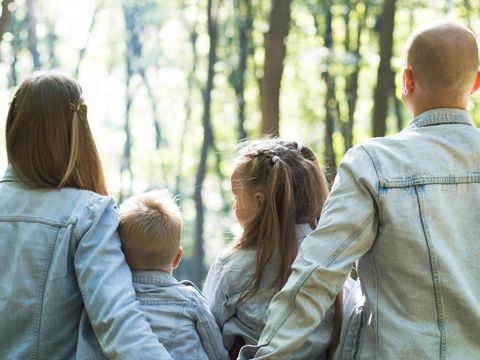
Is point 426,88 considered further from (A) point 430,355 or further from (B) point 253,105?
(B) point 253,105

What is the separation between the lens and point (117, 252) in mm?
2867

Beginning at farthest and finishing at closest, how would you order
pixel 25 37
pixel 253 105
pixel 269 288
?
1. pixel 253 105
2. pixel 25 37
3. pixel 269 288

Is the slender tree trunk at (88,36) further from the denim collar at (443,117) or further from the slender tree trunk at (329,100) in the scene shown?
the denim collar at (443,117)

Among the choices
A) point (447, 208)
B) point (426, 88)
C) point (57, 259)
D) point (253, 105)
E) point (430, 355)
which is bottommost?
point (253, 105)

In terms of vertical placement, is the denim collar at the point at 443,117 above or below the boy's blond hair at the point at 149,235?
above

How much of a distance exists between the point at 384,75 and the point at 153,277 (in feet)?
22.5

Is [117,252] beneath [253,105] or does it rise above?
above

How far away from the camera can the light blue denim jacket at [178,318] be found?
9.60 ft

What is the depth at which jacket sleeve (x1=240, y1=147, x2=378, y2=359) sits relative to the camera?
2479 millimetres

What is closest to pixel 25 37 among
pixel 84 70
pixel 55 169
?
pixel 84 70

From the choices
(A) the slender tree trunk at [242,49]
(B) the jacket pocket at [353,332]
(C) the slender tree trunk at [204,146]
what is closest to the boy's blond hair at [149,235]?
(B) the jacket pocket at [353,332]

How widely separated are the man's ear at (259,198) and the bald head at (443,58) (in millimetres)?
816

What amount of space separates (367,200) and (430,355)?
0.53m

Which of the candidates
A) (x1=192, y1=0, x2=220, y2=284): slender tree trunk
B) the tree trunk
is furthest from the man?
the tree trunk
